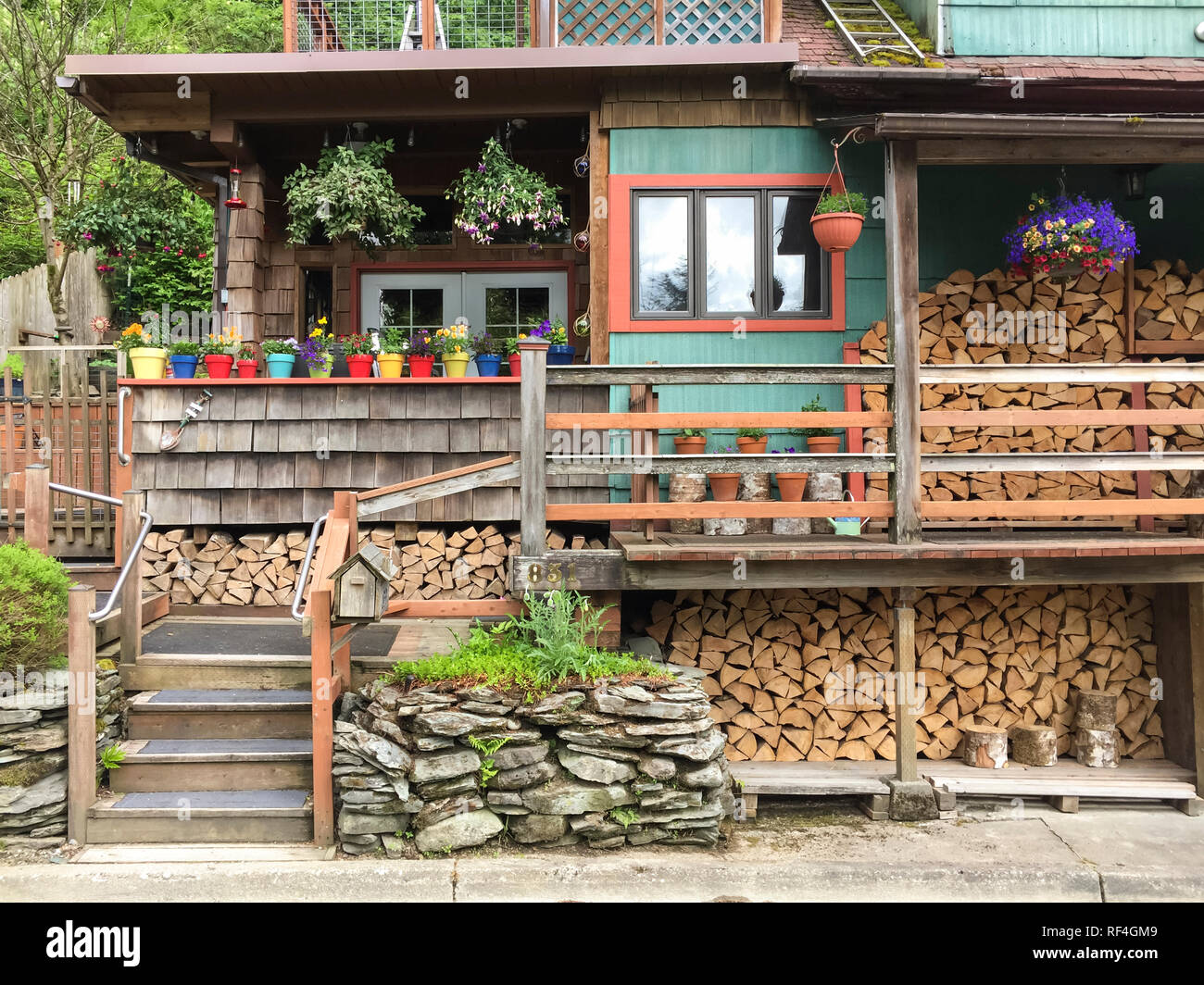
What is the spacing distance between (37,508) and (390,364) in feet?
8.31

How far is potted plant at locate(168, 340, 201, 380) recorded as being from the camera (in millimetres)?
6633

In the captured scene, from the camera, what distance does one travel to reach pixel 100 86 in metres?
6.66

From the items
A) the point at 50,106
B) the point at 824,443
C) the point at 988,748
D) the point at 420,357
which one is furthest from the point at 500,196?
the point at 50,106

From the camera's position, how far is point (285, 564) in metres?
6.77

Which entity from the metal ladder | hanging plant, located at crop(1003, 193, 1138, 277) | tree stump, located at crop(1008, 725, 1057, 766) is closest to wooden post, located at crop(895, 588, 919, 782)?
tree stump, located at crop(1008, 725, 1057, 766)

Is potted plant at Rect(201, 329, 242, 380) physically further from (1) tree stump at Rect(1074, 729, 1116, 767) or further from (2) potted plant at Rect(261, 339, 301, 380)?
(1) tree stump at Rect(1074, 729, 1116, 767)

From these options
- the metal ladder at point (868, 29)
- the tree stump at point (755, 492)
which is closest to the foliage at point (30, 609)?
the tree stump at point (755, 492)

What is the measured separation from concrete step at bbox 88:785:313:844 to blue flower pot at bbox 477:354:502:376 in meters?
3.47

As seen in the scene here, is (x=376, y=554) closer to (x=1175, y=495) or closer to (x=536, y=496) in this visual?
(x=536, y=496)

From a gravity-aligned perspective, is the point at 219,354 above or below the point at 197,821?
above

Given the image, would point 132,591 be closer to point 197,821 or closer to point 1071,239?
point 197,821

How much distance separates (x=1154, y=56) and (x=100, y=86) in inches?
323
